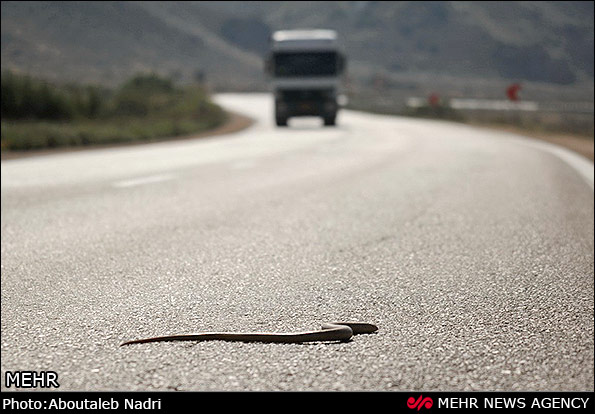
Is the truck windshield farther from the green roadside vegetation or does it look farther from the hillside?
the green roadside vegetation

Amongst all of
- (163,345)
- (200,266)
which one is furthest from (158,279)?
(163,345)

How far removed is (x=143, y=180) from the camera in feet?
39.8

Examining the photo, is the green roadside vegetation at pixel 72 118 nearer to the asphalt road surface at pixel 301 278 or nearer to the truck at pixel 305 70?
the truck at pixel 305 70

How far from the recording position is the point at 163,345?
3.82 metres

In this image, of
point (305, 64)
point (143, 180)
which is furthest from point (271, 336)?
point (305, 64)

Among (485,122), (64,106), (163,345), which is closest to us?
(163,345)

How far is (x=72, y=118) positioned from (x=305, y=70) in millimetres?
8239

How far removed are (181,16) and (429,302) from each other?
51.3ft
